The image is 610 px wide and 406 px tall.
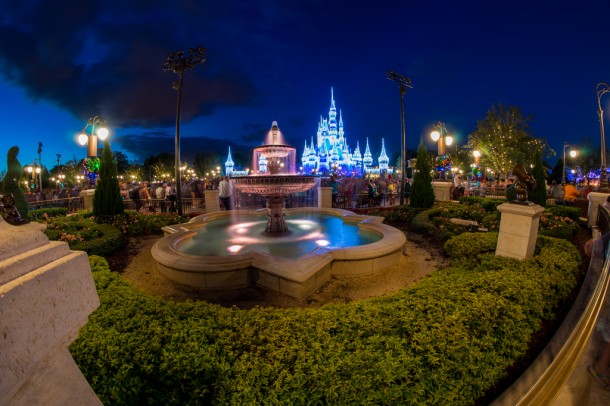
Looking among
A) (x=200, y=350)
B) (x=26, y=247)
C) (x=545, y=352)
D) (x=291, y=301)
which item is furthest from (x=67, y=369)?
(x=545, y=352)

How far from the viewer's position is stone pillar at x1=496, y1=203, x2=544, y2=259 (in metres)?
6.01

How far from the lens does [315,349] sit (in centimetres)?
313

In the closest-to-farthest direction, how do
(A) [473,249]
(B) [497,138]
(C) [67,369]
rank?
(C) [67,369], (A) [473,249], (B) [497,138]

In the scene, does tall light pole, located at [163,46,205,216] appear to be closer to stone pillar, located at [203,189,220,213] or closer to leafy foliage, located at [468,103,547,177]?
stone pillar, located at [203,189,220,213]

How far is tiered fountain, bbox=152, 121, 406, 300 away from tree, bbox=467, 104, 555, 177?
26.5 m

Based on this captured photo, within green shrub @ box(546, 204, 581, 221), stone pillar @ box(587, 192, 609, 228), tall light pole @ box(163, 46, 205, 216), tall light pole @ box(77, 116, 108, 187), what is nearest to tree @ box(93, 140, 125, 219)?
tall light pole @ box(77, 116, 108, 187)

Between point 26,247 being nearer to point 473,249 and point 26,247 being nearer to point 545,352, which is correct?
point 545,352

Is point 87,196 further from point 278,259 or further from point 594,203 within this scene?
point 594,203

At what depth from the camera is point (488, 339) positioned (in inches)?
137

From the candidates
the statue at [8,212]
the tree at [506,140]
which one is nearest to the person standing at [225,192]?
the statue at [8,212]

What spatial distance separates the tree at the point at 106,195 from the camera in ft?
40.5

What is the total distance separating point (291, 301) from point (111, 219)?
32.1ft

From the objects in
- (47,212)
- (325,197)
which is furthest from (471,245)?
(47,212)

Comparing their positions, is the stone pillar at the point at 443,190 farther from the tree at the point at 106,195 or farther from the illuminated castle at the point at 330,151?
the illuminated castle at the point at 330,151
